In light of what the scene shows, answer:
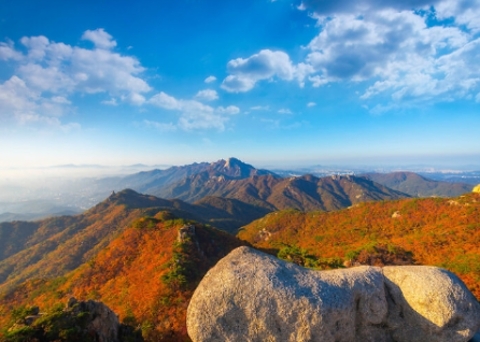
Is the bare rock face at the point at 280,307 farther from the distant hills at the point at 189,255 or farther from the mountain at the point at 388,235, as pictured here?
the mountain at the point at 388,235

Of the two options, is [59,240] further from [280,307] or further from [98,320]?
[280,307]

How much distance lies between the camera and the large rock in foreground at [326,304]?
10.2 meters

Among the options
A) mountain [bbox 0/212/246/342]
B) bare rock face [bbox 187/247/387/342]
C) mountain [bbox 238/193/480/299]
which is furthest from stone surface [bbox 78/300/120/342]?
mountain [bbox 238/193/480/299]

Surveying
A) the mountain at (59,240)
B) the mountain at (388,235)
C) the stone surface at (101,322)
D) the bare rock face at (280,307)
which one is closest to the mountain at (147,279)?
the stone surface at (101,322)

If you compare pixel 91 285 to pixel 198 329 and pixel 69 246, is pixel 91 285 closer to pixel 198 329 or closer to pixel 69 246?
pixel 198 329

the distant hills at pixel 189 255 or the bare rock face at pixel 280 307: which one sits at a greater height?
the bare rock face at pixel 280 307

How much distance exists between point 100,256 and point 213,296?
29.2 m

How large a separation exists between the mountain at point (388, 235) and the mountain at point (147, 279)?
10.0m

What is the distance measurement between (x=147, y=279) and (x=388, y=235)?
44147mm

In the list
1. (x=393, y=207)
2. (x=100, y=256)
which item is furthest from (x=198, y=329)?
(x=393, y=207)

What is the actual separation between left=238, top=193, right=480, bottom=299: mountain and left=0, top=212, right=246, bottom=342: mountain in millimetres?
10013

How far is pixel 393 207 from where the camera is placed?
66188mm

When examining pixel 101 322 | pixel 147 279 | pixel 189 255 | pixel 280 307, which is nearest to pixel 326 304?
pixel 280 307

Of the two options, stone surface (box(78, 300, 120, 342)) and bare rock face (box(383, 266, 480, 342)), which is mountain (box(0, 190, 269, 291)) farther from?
bare rock face (box(383, 266, 480, 342))
